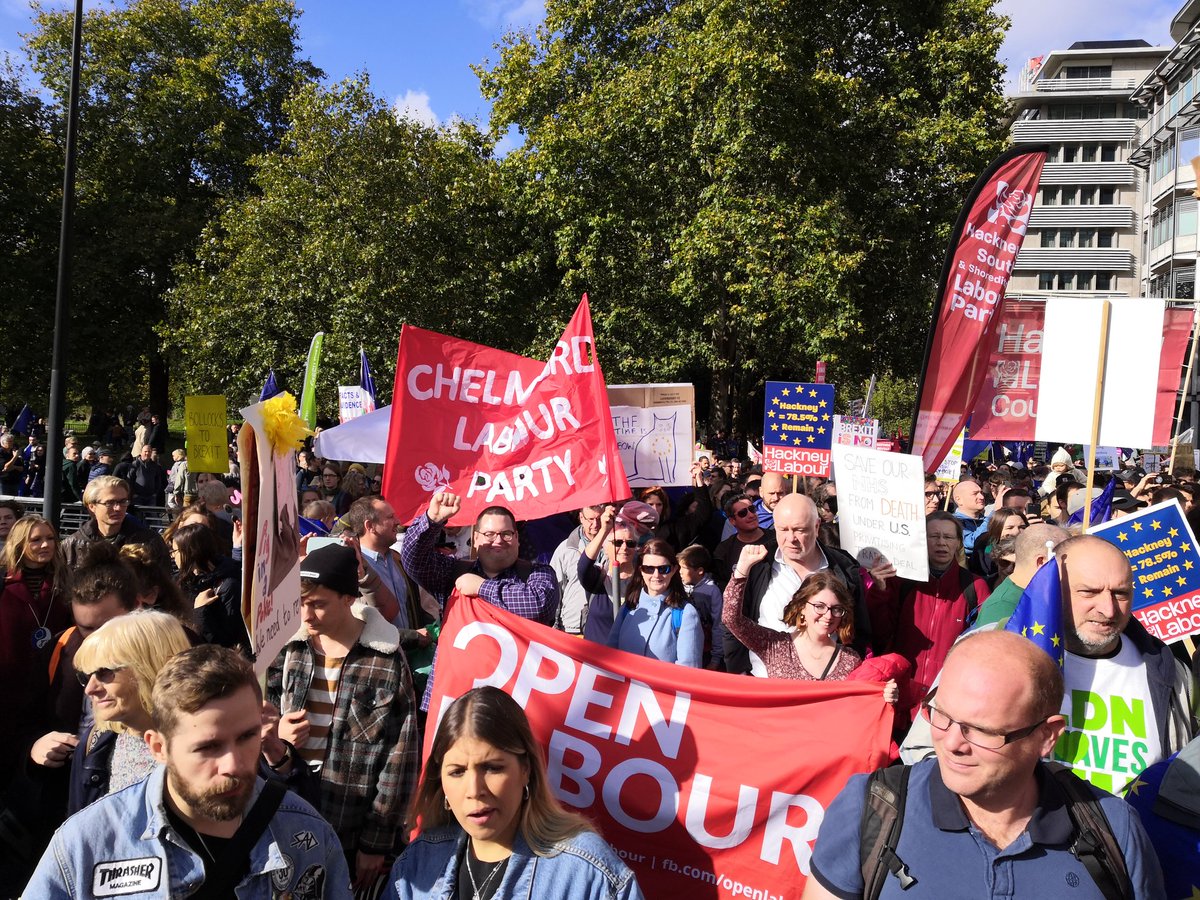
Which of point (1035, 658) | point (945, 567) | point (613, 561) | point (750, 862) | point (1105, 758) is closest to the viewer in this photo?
point (1035, 658)

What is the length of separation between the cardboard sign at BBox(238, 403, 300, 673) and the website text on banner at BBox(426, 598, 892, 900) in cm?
95

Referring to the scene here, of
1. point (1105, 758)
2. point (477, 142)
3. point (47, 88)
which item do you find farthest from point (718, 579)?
Answer: point (47, 88)

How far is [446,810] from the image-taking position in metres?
2.61

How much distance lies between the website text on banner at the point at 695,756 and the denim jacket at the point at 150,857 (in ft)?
4.82

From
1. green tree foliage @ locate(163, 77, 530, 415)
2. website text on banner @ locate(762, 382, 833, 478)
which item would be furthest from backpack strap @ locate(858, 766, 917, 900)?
green tree foliage @ locate(163, 77, 530, 415)

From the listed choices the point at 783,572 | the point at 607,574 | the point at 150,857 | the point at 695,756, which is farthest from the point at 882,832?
the point at 607,574

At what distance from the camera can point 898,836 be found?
218 centimetres

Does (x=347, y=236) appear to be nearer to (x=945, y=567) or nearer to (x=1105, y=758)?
(x=945, y=567)

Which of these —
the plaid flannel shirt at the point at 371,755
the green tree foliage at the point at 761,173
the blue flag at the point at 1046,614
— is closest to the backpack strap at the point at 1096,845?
the blue flag at the point at 1046,614

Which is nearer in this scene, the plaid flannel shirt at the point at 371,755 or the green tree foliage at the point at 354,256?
the plaid flannel shirt at the point at 371,755

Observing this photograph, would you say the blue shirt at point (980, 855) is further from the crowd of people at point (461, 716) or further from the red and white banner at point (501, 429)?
the red and white banner at point (501, 429)

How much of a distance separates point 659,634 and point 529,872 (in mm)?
2367

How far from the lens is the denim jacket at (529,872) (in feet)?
7.83

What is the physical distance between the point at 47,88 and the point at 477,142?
14.3 m
